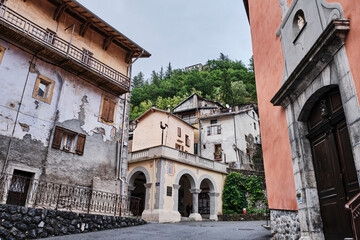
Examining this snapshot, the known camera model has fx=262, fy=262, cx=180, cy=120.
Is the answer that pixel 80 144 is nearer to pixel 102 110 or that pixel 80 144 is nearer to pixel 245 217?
pixel 102 110

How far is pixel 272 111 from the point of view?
335 inches

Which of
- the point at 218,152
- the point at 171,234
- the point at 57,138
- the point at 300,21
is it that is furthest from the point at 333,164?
the point at 218,152

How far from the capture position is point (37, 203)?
11055 millimetres

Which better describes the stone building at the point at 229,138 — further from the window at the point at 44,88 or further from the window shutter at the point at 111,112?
the window at the point at 44,88

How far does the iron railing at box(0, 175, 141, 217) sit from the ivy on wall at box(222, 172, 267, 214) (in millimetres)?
12236

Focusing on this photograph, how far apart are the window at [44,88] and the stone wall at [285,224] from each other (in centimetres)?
1111

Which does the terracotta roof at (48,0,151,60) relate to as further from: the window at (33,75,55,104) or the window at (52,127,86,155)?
the window at (52,127,86,155)

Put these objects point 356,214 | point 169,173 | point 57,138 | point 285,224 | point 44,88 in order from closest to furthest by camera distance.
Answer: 1. point 356,214
2. point 285,224
3. point 57,138
4. point 44,88
5. point 169,173

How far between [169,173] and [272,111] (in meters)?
12.7

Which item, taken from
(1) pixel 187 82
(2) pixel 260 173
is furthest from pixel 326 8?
(1) pixel 187 82

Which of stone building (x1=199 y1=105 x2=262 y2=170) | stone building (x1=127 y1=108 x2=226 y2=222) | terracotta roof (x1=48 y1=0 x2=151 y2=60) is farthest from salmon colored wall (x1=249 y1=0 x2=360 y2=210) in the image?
stone building (x1=199 y1=105 x2=262 y2=170)

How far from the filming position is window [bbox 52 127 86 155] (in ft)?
41.3

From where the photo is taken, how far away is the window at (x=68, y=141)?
41.3ft

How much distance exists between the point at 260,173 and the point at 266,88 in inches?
745
